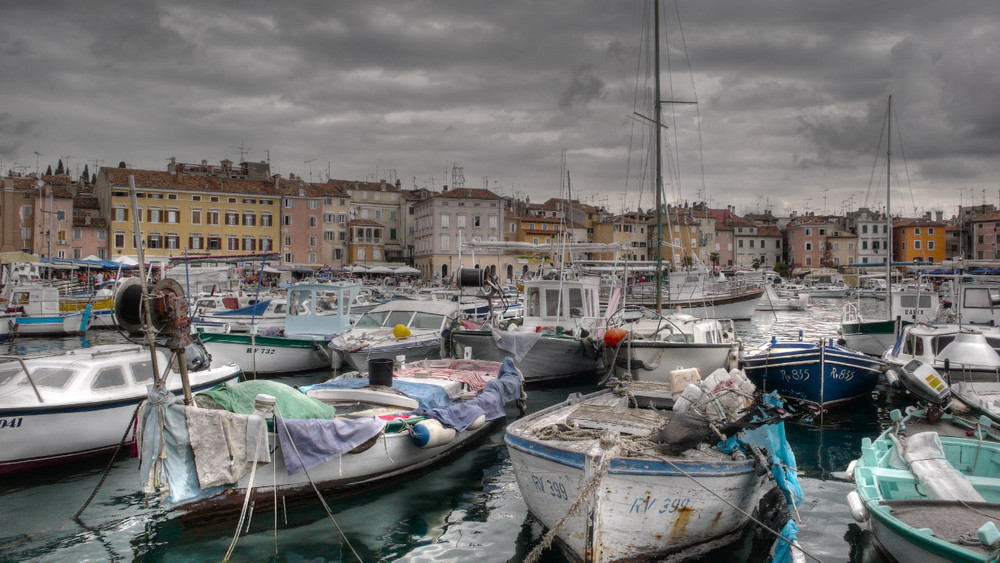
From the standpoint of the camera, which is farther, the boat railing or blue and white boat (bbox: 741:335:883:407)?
blue and white boat (bbox: 741:335:883:407)

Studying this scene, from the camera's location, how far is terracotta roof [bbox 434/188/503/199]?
7783 cm

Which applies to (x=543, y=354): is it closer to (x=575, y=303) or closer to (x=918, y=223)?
(x=575, y=303)

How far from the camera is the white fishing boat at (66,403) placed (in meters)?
11.1

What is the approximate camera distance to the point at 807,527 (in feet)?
31.7

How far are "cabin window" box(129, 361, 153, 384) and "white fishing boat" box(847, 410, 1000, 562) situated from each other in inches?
460

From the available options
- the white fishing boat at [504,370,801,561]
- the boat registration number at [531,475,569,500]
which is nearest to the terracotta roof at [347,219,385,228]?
the white fishing boat at [504,370,801,561]

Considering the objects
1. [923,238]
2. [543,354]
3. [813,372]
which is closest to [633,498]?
[813,372]

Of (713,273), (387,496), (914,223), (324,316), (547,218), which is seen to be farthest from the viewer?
(914,223)

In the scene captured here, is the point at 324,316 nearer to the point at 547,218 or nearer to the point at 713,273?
the point at 713,273

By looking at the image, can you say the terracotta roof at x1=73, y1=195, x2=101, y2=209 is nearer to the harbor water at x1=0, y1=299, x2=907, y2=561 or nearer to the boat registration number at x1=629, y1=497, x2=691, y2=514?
the harbor water at x1=0, y1=299, x2=907, y2=561

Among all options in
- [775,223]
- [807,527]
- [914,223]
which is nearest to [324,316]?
[807,527]

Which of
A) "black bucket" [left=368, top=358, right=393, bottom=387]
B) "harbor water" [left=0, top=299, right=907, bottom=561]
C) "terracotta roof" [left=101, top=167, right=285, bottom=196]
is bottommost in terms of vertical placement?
"harbor water" [left=0, top=299, right=907, bottom=561]

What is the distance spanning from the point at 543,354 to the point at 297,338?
866cm

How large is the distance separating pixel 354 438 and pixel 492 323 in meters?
12.2
